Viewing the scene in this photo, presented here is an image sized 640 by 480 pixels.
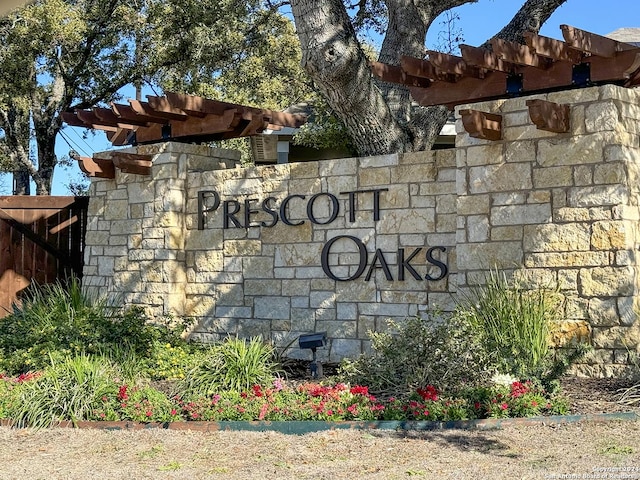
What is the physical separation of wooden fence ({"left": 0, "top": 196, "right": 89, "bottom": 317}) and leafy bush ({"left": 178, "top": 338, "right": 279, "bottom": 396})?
5468mm

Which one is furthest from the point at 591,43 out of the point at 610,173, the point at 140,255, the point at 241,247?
the point at 140,255

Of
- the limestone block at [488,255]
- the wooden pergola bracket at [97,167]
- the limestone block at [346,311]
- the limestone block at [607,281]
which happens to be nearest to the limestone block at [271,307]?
the limestone block at [346,311]

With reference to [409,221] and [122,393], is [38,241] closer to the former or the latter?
[122,393]

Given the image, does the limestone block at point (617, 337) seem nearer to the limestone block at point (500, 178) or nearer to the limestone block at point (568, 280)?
the limestone block at point (568, 280)

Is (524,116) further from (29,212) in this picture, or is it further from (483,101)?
(29,212)

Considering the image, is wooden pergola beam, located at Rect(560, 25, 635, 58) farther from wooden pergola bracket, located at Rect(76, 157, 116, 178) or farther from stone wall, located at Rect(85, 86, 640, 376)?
wooden pergola bracket, located at Rect(76, 157, 116, 178)

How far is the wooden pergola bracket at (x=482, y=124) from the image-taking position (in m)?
7.90

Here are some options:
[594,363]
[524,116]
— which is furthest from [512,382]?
[524,116]

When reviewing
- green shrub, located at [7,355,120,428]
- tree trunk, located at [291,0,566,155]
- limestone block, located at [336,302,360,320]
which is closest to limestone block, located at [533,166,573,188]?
limestone block, located at [336,302,360,320]

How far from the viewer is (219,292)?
1038cm

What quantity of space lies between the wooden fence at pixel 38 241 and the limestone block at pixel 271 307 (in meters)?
3.67

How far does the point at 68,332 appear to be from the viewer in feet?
29.0

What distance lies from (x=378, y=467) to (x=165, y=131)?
6.94 metres

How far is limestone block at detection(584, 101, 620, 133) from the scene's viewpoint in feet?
24.8
